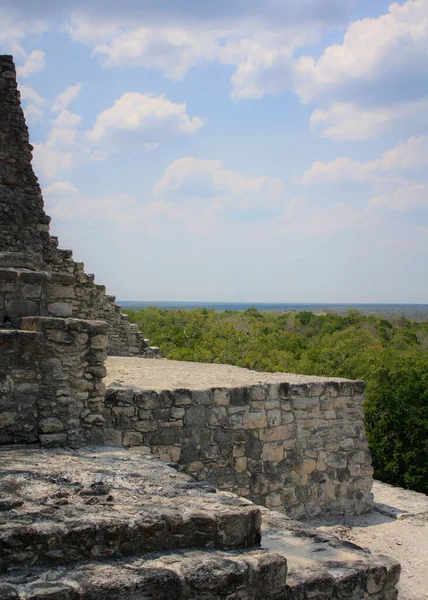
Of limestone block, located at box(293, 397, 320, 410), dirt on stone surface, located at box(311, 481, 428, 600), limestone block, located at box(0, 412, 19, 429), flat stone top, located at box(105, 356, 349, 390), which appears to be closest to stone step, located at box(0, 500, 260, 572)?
limestone block, located at box(0, 412, 19, 429)

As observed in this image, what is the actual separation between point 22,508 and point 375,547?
4867 mm

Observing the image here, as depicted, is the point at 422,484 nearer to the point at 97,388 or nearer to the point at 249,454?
the point at 249,454

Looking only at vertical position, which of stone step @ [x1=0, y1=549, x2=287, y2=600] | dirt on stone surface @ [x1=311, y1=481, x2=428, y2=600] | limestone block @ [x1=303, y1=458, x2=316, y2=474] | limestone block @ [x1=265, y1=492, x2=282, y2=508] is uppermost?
stone step @ [x1=0, y1=549, x2=287, y2=600]

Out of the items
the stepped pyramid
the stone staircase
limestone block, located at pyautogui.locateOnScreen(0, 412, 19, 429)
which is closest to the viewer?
the stone staircase

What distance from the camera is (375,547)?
6996 mm

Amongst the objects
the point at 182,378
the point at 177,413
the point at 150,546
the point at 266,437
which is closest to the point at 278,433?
the point at 266,437

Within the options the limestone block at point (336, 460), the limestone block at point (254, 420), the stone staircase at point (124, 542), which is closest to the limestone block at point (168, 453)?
the limestone block at point (254, 420)

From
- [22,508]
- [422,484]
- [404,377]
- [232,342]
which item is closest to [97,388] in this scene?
[22,508]

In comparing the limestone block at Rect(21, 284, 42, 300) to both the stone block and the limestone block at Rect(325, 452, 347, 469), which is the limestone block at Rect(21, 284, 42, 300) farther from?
the limestone block at Rect(325, 452, 347, 469)

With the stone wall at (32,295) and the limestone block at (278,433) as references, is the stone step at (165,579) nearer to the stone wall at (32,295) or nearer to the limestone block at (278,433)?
the stone wall at (32,295)

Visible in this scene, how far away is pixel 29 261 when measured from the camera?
20.4 ft

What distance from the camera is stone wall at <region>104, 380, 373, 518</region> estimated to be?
6.34m

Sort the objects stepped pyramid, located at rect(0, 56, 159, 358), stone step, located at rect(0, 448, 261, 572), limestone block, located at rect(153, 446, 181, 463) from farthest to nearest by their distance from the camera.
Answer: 1. limestone block, located at rect(153, 446, 181, 463)
2. stepped pyramid, located at rect(0, 56, 159, 358)
3. stone step, located at rect(0, 448, 261, 572)

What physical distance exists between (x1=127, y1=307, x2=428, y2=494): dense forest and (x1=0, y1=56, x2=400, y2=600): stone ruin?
428 cm
